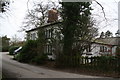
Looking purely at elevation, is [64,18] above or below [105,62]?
above

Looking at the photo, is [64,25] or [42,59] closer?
[64,25]

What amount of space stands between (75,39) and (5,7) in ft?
37.3

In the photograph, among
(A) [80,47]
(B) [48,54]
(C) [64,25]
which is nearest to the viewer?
(A) [80,47]

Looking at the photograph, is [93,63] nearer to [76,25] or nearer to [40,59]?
[76,25]

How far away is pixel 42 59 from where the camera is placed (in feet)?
82.8

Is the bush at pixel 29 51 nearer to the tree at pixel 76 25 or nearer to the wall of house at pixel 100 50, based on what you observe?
the tree at pixel 76 25

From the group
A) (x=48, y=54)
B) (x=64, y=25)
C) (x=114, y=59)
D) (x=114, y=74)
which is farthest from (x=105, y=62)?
(x=48, y=54)

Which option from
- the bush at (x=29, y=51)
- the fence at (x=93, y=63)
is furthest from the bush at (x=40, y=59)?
the fence at (x=93, y=63)

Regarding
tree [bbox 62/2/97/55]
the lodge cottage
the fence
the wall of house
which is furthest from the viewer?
the lodge cottage

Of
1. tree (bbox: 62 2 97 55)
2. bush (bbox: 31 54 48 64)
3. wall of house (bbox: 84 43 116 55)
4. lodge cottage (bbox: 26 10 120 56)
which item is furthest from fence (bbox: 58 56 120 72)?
bush (bbox: 31 54 48 64)

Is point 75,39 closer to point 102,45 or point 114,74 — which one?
point 114,74

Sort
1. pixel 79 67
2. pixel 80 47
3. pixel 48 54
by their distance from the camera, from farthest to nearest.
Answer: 1. pixel 48 54
2. pixel 80 47
3. pixel 79 67

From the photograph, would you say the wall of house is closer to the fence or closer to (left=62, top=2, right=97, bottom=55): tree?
(left=62, top=2, right=97, bottom=55): tree

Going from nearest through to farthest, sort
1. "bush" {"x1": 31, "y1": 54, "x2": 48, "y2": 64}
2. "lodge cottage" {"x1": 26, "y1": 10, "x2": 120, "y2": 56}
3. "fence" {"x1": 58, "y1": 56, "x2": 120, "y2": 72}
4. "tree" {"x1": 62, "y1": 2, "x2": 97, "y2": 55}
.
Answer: "fence" {"x1": 58, "y1": 56, "x2": 120, "y2": 72} < "tree" {"x1": 62, "y1": 2, "x2": 97, "y2": 55} < "lodge cottage" {"x1": 26, "y1": 10, "x2": 120, "y2": 56} < "bush" {"x1": 31, "y1": 54, "x2": 48, "y2": 64}
